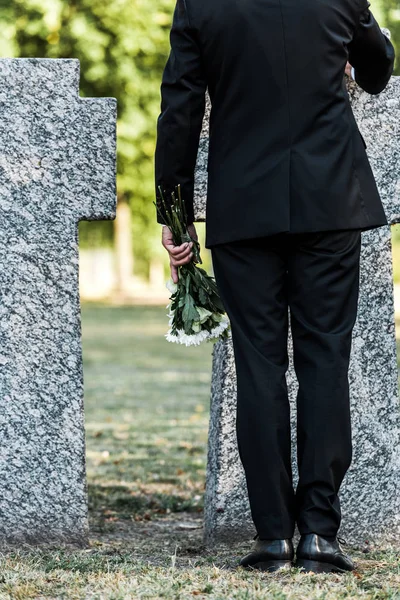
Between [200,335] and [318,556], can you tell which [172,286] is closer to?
[200,335]

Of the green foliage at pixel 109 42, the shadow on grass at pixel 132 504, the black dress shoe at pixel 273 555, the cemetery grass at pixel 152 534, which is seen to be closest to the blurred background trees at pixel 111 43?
the green foliage at pixel 109 42

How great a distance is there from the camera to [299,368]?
10.9ft

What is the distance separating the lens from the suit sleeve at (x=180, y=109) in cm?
327

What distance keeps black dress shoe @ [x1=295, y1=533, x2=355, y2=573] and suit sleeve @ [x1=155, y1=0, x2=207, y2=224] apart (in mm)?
1186

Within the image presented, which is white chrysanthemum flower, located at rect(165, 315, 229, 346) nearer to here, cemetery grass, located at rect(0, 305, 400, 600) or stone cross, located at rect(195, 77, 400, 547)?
stone cross, located at rect(195, 77, 400, 547)

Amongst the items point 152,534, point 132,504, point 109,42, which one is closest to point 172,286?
point 152,534

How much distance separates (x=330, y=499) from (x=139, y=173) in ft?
68.3

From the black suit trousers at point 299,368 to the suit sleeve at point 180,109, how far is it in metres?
0.33

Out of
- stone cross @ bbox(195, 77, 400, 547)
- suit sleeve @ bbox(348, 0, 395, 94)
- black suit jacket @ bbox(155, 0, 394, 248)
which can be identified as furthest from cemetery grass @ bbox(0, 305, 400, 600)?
suit sleeve @ bbox(348, 0, 395, 94)

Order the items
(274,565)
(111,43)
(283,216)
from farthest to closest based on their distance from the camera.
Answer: (111,43) < (274,565) < (283,216)

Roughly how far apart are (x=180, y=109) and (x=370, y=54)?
70 cm

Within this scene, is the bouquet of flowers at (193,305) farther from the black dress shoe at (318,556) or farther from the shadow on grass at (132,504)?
the shadow on grass at (132,504)

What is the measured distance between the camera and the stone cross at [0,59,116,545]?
3.96m

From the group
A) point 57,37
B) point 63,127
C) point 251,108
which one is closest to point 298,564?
point 251,108
